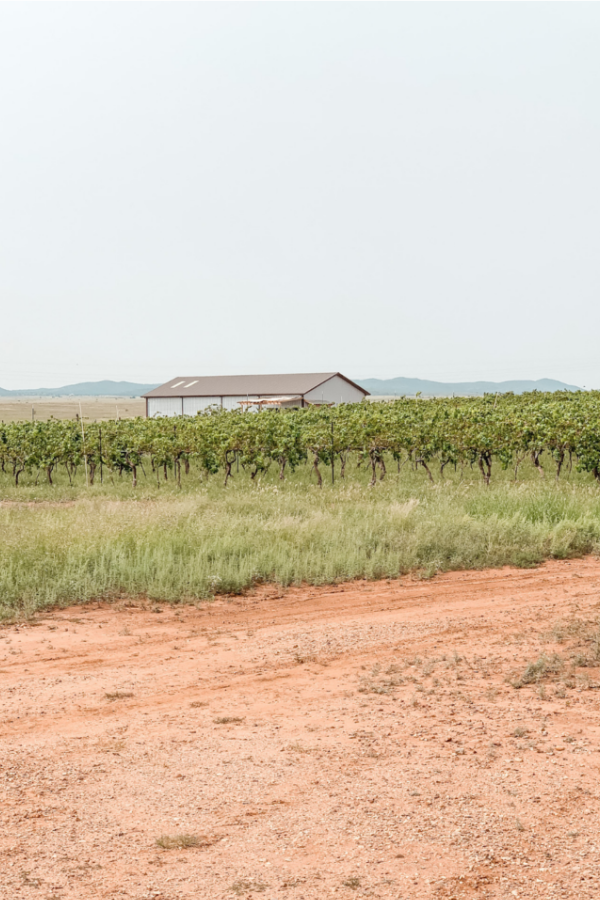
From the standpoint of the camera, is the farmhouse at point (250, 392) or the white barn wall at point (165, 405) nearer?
the farmhouse at point (250, 392)

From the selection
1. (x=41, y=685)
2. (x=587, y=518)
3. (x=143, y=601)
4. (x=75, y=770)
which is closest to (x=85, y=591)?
(x=143, y=601)

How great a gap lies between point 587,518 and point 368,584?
454 cm

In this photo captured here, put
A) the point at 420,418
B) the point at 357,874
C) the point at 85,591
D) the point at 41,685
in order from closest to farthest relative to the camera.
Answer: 1. the point at 357,874
2. the point at 41,685
3. the point at 85,591
4. the point at 420,418

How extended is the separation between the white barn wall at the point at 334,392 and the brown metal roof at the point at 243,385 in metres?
0.37

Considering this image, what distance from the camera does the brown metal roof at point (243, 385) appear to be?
5756 cm

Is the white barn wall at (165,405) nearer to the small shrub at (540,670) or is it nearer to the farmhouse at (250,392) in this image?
the farmhouse at (250,392)

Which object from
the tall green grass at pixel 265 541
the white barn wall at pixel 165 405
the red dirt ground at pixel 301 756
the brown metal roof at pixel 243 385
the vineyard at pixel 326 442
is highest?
the brown metal roof at pixel 243 385

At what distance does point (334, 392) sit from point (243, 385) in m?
6.59

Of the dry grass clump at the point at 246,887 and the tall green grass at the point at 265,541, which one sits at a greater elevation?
the tall green grass at the point at 265,541

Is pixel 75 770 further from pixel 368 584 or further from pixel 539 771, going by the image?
pixel 368 584

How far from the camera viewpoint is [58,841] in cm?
418

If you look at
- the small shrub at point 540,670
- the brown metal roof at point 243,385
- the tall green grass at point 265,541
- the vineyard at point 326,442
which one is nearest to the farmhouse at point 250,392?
the brown metal roof at point 243,385

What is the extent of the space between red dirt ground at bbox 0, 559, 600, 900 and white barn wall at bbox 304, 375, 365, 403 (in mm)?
48356

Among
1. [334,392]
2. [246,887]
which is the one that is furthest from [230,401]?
[246,887]
